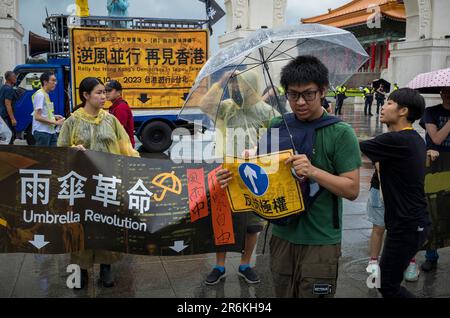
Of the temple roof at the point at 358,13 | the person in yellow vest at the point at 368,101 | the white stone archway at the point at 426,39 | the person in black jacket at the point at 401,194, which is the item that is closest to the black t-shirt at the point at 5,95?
the person in black jacket at the point at 401,194

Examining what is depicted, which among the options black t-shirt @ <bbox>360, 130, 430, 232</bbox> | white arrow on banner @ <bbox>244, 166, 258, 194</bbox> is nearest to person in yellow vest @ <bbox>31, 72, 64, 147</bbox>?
white arrow on banner @ <bbox>244, 166, 258, 194</bbox>

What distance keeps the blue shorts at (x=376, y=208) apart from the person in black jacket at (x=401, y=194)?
1017 mm

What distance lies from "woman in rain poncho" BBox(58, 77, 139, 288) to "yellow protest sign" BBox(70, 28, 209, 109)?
708cm

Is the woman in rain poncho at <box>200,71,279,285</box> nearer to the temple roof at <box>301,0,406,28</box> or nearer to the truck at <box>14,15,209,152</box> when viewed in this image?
the truck at <box>14,15,209,152</box>

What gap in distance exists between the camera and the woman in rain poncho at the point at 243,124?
3682 mm

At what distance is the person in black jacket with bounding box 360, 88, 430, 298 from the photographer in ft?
9.75

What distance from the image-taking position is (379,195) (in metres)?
4.16

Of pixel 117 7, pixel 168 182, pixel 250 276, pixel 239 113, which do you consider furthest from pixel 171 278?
pixel 117 7

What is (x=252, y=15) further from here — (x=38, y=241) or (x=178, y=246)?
(x=38, y=241)

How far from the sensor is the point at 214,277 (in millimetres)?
4047

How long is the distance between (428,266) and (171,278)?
7.93 feet

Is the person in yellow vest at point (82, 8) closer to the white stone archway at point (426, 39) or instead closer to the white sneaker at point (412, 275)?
the white sneaker at point (412, 275)
